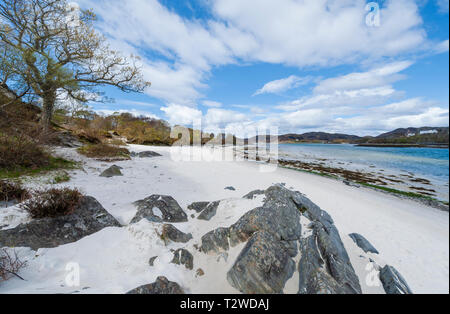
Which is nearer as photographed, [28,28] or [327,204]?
[327,204]

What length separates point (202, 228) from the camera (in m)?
4.47

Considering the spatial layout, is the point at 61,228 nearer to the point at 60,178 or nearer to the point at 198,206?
the point at 198,206

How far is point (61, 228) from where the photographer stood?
Answer: 350 cm

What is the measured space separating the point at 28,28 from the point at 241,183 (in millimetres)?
16830

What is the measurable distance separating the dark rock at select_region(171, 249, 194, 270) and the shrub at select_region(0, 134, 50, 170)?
8.50 metres

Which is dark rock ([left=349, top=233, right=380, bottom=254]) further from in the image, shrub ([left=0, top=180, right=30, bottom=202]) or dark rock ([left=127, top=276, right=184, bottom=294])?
shrub ([left=0, top=180, right=30, bottom=202])

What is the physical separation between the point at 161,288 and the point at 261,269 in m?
1.75

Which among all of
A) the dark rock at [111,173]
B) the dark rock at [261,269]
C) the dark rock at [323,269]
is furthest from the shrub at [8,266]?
the dark rock at [111,173]
